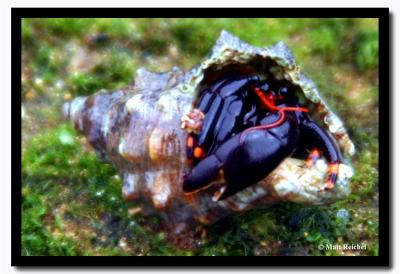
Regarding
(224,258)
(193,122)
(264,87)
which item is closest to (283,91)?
(264,87)

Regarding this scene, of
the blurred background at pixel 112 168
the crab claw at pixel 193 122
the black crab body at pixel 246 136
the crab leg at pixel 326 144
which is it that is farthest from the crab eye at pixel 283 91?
the blurred background at pixel 112 168

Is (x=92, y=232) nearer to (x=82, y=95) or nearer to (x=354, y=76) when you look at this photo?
(x=82, y=95)

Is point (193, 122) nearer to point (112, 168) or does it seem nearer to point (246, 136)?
point (246, 136)

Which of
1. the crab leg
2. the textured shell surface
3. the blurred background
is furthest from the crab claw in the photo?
the blurred background

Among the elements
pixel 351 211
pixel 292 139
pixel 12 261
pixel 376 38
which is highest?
pixel 376 38

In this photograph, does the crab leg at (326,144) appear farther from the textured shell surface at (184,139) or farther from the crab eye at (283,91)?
the crab eye at (283,91)

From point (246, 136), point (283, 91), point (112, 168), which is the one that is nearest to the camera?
point (246, 136)

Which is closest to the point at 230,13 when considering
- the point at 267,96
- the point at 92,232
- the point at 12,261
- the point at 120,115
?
the point at 267,96
